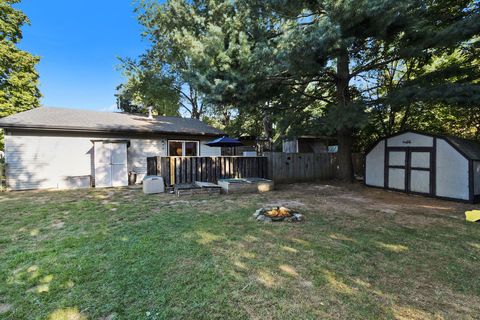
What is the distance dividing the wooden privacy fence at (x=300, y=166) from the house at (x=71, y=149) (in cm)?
545

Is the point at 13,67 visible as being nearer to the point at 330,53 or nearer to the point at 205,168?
the point at 205,168

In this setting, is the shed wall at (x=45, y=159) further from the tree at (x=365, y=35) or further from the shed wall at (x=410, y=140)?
the shed wall at (x=410, y=140)

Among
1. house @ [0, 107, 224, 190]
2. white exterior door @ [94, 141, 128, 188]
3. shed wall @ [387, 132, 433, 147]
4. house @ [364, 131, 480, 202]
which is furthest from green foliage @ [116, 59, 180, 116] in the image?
shed wall @ [387, 132, 433, 147]

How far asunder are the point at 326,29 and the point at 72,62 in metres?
22.4

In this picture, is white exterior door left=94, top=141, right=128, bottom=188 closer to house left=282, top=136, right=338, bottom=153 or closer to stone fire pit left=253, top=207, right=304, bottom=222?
stone fire pit left=253, top=207, right=304, bottom=222

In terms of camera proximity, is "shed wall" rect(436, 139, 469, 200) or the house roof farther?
the house roof

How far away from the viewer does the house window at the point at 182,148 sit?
12383 millimetres

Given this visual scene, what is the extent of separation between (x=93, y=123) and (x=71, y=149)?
1488mm

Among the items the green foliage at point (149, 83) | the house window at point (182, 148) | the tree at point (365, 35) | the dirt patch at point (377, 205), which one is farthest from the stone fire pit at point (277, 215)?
the green foliage at point (149, 83)

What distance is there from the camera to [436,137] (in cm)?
725

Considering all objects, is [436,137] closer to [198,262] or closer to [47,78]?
[198,262]

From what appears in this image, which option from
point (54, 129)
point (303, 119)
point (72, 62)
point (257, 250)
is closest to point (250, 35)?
point (303, 119)

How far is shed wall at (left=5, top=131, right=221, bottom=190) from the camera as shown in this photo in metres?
9.31

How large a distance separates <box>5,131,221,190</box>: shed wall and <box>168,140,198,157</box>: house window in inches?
112
